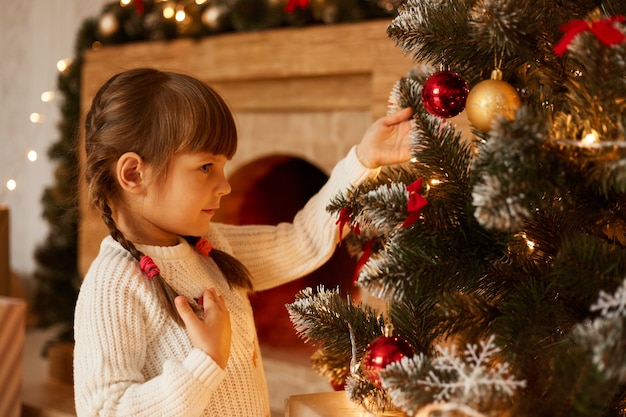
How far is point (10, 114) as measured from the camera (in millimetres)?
3336

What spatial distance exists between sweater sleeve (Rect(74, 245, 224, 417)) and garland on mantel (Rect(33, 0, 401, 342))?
58cm

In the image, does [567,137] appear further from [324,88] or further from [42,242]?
[42,242]

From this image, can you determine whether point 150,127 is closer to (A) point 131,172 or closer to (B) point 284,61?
(A) point 131,172

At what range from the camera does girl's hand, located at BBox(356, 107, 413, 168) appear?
41.7 inches

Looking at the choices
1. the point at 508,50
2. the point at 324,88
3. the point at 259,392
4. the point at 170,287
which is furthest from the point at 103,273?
the point at 324,88

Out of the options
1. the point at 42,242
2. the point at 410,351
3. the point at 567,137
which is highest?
the point at 567,137

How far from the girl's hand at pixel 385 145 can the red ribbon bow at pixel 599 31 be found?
0.42 m

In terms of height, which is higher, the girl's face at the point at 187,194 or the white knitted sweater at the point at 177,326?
the girl's face at the point at 187,194

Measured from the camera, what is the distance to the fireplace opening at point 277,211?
Result: 2402mm

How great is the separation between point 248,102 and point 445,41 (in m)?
1.53

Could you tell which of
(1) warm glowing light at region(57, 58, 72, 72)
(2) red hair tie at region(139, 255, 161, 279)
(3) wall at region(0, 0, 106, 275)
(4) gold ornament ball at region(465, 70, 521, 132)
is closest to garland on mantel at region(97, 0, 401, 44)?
(1) warm glowing light at region(57, 58, 72, 72)

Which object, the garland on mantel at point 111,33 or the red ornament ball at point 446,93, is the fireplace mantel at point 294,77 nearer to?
the garland on mantel at point 111,33

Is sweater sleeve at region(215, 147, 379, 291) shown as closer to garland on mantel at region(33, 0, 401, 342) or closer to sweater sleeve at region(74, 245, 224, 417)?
sweater sleeve at region(74, 245, 224, 417)

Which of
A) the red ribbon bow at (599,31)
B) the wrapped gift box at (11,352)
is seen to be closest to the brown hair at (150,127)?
the red ribbon bow at (599,31)
